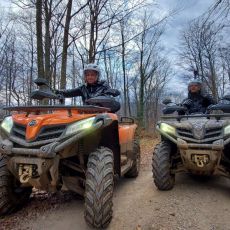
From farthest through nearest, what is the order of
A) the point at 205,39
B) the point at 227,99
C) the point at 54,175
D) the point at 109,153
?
the point at 205,39
the point at 227,99
the point at 109,153
the point at 54,175

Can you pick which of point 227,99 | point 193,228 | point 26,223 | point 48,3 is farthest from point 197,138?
point 48,3

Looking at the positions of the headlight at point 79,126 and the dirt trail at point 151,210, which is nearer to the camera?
the headlight at point 79,126

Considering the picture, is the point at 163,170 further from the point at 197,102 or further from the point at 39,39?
the point at 39,39

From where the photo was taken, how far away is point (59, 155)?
4.04 metres

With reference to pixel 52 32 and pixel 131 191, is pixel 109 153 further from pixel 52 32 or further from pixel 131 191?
pixel 52 32

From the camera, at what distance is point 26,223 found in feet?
15.2

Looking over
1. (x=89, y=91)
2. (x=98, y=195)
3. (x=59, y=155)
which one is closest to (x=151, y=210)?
(x=98, y=195)

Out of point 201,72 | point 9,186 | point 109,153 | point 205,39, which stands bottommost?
point 9,186

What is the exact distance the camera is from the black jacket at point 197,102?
7344 mm

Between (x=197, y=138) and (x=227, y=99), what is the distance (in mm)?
914

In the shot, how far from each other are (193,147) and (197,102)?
254 centimetres

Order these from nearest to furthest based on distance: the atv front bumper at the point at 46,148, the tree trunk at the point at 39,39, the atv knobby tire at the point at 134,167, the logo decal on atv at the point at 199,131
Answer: the atv front bumper at the point at 46,148 < the logo decal on atv at the point at 199,131 < the atv knobby tire at the point at 134,167 < the tree trunk at the point at 39,39

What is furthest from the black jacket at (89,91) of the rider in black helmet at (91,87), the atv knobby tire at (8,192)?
the atv knobby tire at (8,192)

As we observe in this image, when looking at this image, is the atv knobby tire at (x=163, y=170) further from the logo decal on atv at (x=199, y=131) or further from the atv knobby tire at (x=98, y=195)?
the atv knobby tire at (x=98, y=195)
